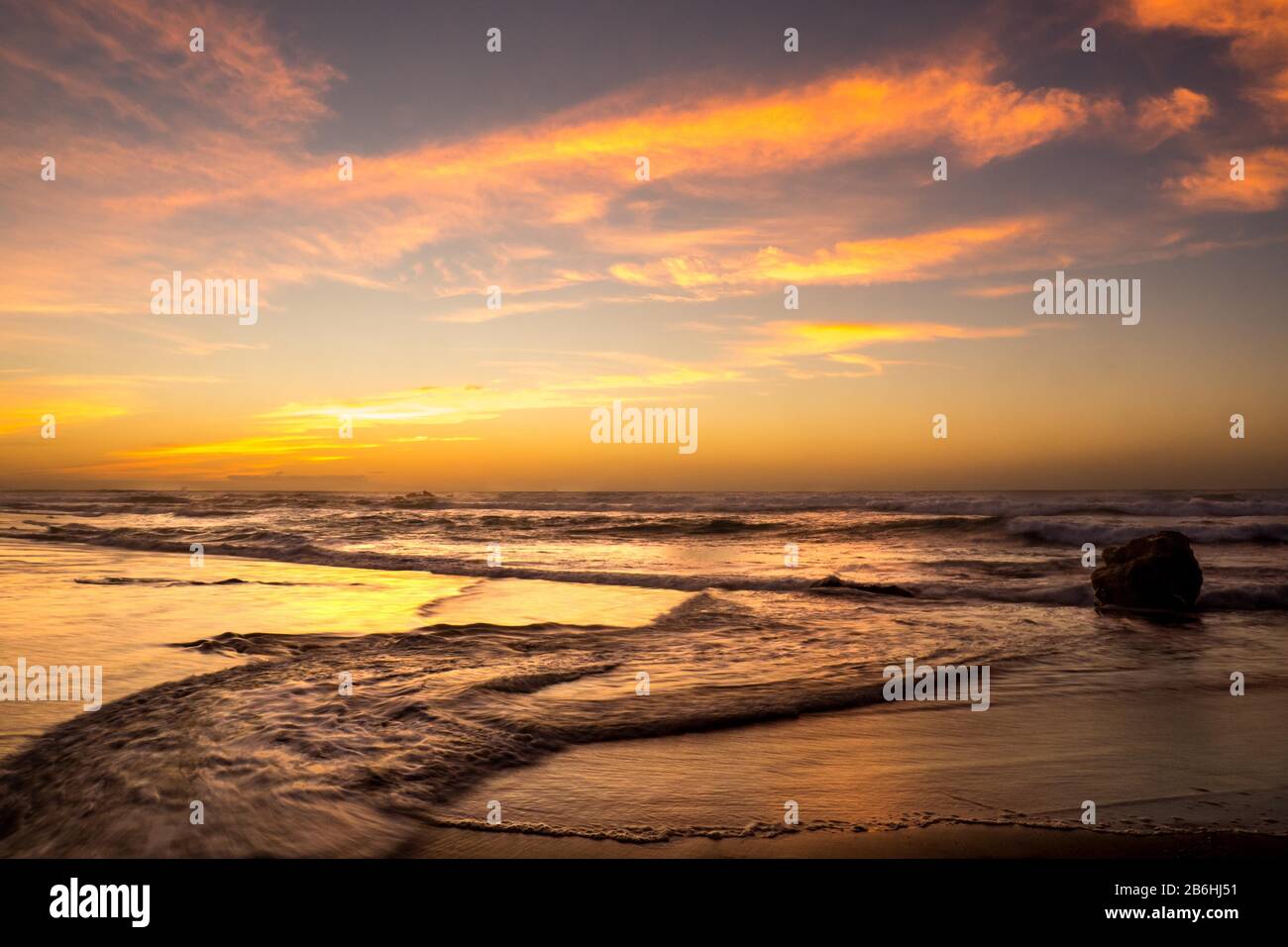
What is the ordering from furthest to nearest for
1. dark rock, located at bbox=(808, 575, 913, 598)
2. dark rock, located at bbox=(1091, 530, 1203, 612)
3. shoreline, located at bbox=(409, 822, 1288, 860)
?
dark rock, located at bbox=(808, 575, 913, 598) → dark rock, located at bbox=(1091, 530, 1203, 612) → shoreline, located at bbox=(409, 822, 1288, 860)

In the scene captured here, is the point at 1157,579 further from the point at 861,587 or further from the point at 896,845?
the point at 896,845

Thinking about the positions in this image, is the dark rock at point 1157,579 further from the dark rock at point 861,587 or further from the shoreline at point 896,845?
the shoreline at point 896,845

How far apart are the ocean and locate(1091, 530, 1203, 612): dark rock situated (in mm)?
497

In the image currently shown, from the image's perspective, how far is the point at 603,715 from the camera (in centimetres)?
622

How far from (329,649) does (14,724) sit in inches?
130

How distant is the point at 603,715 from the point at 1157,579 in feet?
36.2

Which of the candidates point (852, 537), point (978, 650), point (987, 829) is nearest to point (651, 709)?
point (987, 829)

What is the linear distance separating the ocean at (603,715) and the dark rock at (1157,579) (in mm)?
497

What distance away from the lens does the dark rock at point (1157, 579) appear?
1270 centimetres

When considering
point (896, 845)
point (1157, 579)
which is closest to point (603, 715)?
point (896, 845)

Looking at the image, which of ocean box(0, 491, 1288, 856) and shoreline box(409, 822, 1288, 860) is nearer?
shoreline box(409, 822, 1288, 860)

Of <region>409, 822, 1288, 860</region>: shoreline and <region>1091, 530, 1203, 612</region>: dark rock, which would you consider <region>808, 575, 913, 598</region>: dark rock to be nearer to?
<region>1091, 530, 1203, 612</region>: dark rock

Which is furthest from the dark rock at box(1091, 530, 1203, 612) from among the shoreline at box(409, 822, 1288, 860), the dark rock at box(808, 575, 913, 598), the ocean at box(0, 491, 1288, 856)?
the shoreline at box(409, 822, 1288, 860)

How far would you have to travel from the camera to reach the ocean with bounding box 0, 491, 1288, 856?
4211 mm
